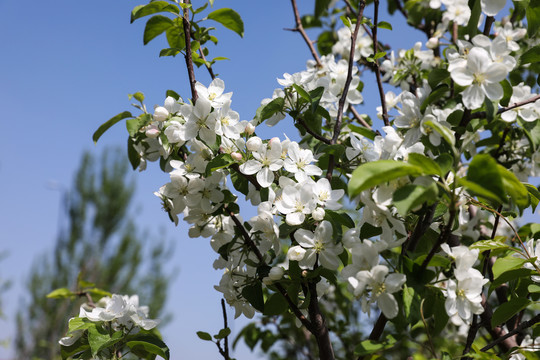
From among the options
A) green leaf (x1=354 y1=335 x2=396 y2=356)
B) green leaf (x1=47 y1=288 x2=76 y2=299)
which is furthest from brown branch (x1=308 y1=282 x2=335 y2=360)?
green leaf (x1=47 y1=288 x2=76 y2=299)

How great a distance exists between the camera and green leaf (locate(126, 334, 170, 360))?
1029mm

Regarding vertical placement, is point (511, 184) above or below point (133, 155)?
below

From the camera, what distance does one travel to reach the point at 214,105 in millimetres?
1050

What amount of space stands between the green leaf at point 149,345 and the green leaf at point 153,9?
0.75 meters

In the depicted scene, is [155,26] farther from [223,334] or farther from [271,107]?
[223,334]

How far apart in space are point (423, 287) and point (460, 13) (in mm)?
1442

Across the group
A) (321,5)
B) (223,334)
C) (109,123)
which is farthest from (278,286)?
(321,5)

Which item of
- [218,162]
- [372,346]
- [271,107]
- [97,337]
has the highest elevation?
[271,107]

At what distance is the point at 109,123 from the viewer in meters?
1.32

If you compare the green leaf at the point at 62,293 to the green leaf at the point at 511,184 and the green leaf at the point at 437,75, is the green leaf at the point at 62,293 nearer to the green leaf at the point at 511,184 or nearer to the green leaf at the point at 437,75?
the green leaf at the point at 437,75

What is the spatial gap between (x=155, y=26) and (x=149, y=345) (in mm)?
792

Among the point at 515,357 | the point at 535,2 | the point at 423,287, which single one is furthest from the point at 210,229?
the point at 535,2

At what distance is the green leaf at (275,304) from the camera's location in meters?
1.02

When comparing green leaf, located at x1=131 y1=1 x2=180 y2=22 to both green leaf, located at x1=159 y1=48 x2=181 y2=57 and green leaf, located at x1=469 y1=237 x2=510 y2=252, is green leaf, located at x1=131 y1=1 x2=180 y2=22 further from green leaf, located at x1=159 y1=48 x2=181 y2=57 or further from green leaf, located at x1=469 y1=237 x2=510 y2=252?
green leaf, located at x1=469 y1=237 x2=510 y2=252
